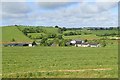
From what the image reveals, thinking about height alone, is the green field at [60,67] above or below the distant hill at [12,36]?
below

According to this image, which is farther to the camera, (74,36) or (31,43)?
(74,36)

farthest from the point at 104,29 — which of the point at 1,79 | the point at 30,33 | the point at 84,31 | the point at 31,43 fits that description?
the point at 1,79

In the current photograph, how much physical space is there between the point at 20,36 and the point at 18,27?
19340mm

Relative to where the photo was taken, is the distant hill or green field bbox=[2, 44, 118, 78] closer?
green field bbox=[2, 44, 118, 78]

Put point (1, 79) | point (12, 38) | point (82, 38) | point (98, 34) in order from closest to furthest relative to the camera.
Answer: point (1, 79) < point (12, 38) < point (82, 38) < point (98, 34)

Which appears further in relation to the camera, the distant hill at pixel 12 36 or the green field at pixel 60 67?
the distant hill at pixel 12 36

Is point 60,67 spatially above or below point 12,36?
below

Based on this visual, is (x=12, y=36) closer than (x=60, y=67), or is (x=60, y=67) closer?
(x=60, y=67)

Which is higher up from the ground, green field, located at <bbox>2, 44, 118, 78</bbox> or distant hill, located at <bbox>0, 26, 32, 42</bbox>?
distant hill, located at <bbox>0, 26, 32, 42</bbox>

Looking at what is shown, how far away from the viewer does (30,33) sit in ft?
497

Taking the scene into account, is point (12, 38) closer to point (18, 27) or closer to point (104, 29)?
point (18, 27)

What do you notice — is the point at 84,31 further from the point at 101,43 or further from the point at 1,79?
the point at 1,79

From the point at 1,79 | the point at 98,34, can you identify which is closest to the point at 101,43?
the point at 98,34

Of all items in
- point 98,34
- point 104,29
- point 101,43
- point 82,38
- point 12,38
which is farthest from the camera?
point 104,29
